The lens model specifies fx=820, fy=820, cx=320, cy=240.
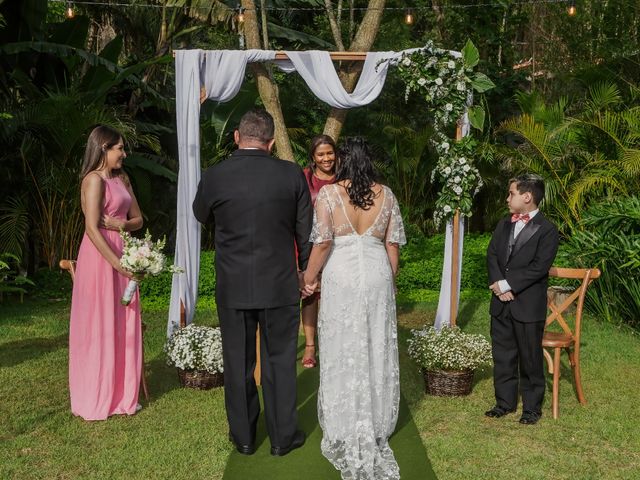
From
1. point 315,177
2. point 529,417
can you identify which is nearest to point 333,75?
point 315,177

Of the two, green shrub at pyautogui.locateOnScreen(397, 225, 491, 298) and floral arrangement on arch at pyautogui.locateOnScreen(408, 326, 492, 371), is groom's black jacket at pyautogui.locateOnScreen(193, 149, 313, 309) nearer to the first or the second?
floral arrangement on arch at pyautogui.locateOnScreen(408, 326, 492, 371)

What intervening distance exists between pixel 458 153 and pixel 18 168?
7032 millimetres

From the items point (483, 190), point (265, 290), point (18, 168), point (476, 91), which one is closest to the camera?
point (265, 290)

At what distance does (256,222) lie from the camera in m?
4.91

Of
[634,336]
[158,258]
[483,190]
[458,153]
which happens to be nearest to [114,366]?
[158,258]

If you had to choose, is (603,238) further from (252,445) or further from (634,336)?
(252,445)

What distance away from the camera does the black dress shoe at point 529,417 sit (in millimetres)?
5863

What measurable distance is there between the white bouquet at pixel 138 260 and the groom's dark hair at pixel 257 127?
4.07 ft

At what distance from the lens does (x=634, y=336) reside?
352 inches

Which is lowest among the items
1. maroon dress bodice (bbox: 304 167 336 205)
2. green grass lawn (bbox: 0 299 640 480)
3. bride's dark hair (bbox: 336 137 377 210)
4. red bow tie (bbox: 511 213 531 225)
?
green grass lawn (bbox: 0 299 640 480)

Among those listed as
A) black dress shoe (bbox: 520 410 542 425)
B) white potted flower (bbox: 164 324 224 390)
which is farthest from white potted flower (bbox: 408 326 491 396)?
white potted flower (bbox: 164 324 224 390)

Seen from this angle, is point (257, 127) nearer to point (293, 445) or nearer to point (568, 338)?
point (293, 445)

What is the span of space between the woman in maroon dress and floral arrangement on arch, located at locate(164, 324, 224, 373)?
108cm

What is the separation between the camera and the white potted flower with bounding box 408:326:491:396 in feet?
21.6
